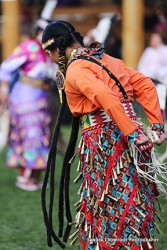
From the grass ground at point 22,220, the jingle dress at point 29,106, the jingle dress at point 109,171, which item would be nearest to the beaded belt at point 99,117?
the jingle dress at point 109,171

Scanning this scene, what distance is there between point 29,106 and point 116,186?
3.42 meters

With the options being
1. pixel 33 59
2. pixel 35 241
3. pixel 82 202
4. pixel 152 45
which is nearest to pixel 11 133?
pixel 33 59

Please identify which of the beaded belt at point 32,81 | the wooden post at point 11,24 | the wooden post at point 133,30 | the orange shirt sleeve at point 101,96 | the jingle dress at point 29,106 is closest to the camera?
the orange shirt sleeve at point 101,96

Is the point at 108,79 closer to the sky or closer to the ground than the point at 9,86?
closer to the sky

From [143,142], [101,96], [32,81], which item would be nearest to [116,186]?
[143,142]

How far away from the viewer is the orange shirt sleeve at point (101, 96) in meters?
3.97

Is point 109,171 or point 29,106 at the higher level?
point 109,171

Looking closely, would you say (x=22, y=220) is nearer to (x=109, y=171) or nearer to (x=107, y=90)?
(x=109, y=171)

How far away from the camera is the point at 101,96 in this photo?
398 centimetres

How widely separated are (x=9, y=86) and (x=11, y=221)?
69.8 inches

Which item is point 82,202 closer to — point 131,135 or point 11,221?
point 131,135

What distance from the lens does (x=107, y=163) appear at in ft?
13.8

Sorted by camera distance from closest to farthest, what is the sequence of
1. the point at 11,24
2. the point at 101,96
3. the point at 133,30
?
the point at 101,96 < the point at 133,30 < the point at 11,24

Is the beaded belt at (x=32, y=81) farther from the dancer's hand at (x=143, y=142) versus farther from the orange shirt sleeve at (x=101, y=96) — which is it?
the dancer's hand at (x=143, y=142)
